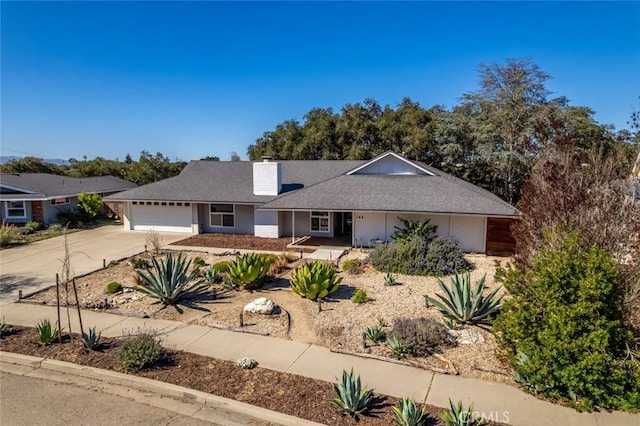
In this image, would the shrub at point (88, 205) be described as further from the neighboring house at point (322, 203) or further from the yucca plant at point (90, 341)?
the yucca plant at point (90, 341)

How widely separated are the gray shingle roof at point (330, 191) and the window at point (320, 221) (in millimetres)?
1578

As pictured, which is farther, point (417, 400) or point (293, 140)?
point (293, 140)

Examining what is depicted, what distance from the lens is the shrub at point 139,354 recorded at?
24.5 feet

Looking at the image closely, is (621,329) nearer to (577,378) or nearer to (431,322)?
(577,378)

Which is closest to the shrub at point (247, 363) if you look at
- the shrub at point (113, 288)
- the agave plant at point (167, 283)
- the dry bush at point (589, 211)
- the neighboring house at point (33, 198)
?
the agave plant at point (167, 283)

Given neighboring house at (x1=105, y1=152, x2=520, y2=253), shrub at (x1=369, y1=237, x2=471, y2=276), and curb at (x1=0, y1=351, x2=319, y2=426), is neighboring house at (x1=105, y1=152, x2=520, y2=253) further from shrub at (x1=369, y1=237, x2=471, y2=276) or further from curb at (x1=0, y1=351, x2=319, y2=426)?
curb at (x1=0, y1=351, x2=319, y2=426)

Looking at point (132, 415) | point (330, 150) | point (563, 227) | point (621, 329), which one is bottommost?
point (132, 415)

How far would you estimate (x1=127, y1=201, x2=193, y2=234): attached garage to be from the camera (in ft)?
76.0

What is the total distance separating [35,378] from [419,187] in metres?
16.5

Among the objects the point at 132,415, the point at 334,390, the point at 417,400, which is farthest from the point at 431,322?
the point at 132,415

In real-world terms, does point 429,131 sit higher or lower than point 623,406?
higher

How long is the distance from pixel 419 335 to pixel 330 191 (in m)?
12.6

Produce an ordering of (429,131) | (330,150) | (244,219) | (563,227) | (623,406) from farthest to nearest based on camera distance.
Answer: (330,150)
(429,131)
(244,219)
(563,227)
(623,406)

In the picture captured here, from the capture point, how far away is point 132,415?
6254 millimetres
